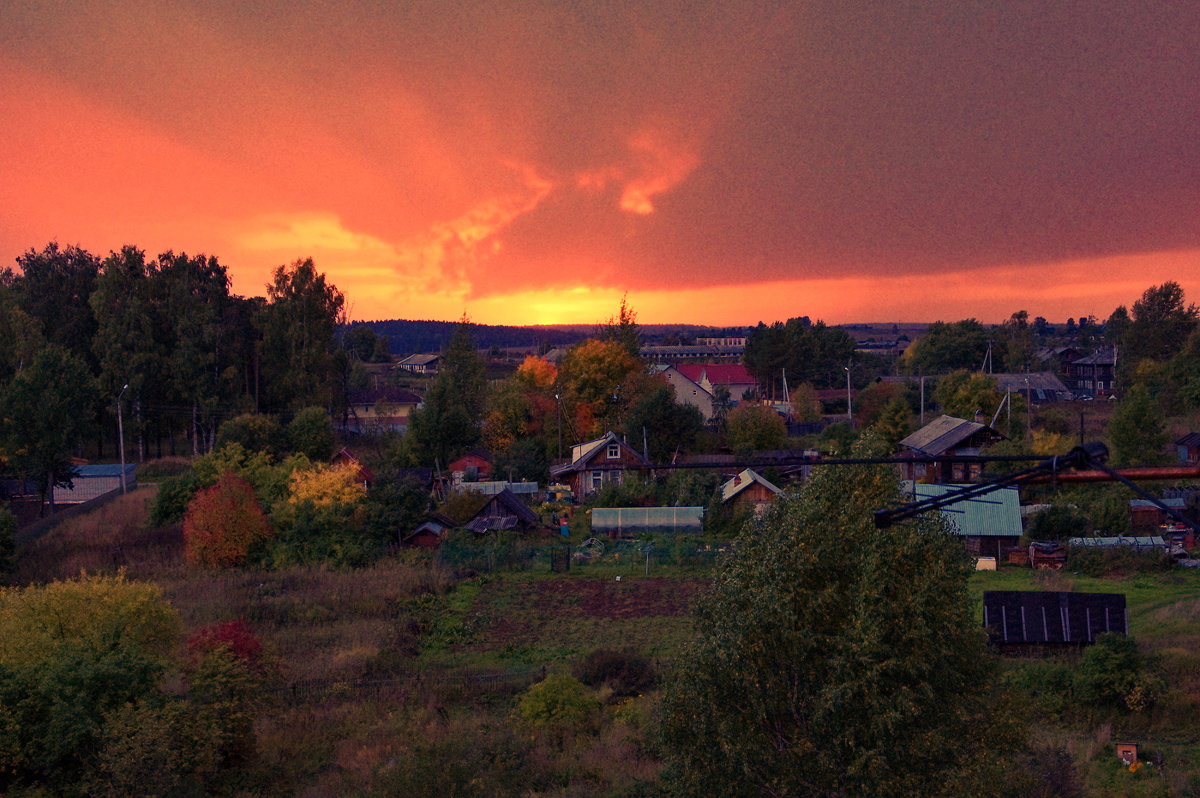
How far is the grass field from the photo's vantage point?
13.9m

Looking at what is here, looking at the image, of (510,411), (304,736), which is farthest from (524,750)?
(510,411)

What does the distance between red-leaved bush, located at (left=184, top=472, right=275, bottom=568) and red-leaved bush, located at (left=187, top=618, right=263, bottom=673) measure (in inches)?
483

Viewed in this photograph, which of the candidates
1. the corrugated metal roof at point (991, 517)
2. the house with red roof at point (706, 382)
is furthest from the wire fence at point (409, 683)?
the house with red roof at point (706, 382)

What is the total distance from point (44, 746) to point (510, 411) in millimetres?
37153

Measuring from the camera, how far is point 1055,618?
796 inches

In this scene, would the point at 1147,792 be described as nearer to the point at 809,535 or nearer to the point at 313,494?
the point at 809,535

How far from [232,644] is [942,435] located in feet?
114

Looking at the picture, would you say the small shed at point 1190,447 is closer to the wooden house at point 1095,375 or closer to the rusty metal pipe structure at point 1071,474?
the wooden house at point 1095,375

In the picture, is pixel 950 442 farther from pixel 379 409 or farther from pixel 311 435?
pixel 379 409

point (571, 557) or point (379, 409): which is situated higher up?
point (379, 409)

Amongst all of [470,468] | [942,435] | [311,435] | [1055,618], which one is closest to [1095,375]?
[942,435]

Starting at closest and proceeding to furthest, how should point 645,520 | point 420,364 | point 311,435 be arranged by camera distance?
1. point 645,520
2. point 311,435
3. point 420,364

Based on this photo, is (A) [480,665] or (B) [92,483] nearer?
(A) [480,665]

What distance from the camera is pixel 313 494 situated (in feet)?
106
